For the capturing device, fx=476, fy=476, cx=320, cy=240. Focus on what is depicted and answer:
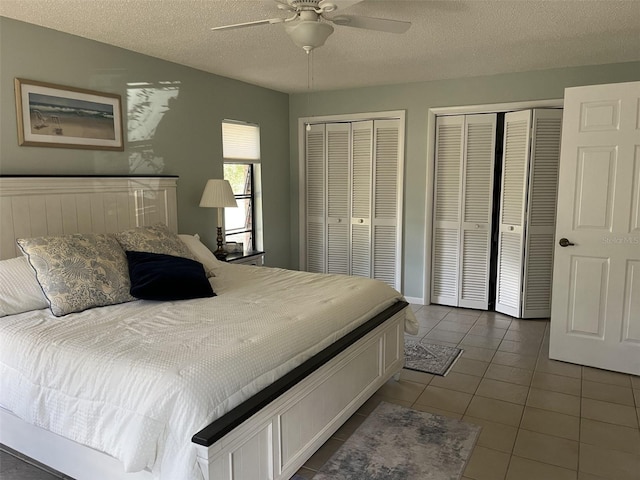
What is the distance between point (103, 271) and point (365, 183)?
342 centimetres

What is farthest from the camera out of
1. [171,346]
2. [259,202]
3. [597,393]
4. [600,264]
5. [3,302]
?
[259,202]

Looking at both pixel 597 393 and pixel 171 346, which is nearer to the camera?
pixel 171 346

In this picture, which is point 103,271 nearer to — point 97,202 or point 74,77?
point 97,202

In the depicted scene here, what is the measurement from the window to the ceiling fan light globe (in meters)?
2.48

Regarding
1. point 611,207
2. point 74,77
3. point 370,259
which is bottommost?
point 370,259

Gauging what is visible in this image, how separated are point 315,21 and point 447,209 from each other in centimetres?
320

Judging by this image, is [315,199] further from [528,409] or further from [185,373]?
[185,373]

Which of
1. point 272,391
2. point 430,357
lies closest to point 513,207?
point 430,357

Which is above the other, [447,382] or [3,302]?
[3,302]

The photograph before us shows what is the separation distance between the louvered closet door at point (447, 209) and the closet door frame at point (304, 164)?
367 millimetres

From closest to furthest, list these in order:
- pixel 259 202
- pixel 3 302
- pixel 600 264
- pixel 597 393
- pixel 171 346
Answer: pixel 171 346
pixel 3 302
pixel 597 393
pixel 600 264
pixel 259 202

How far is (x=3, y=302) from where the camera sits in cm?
249

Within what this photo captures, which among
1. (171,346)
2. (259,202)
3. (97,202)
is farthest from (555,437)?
(259,202)

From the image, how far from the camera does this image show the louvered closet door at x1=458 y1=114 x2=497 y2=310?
492 cm
